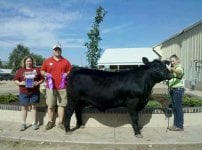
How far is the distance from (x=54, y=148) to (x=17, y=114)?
2.74m

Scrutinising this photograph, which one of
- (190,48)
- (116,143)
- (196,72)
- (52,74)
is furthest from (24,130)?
(190,48)

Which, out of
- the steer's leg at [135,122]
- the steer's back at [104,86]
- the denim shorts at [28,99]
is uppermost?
the steer's back at [104,86]

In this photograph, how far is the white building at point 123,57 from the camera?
41531 millimetres

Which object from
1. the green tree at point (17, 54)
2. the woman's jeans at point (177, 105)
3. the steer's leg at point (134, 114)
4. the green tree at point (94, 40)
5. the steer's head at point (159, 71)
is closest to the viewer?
the steer's leg at point (134, 114)

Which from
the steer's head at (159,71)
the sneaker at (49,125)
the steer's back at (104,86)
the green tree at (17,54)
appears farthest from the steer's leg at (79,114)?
the green tree at (17,54)

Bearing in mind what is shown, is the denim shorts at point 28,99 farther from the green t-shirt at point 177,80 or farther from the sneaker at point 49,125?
the green t-shirt at point 177,80

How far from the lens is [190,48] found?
27.2 metres

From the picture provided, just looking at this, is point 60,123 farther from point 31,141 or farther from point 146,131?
point 146,131

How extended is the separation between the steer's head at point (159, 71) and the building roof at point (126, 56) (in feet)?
99.2

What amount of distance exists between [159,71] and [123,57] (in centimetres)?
3674

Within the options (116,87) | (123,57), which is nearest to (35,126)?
(116,87)

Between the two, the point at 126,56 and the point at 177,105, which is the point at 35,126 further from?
the point at 126,56

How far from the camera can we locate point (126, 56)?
4553cm

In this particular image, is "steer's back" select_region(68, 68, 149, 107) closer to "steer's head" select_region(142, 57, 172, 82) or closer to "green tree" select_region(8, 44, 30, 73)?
"steer's head" select_region(142, 57, 172, 82)
